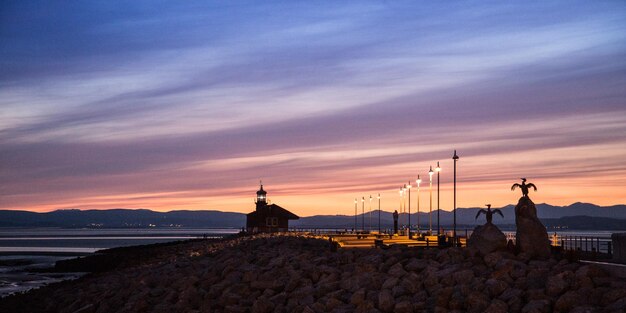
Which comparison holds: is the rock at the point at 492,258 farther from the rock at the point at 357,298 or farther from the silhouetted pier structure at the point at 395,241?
the silhouetted pier structure at the point at 395,241

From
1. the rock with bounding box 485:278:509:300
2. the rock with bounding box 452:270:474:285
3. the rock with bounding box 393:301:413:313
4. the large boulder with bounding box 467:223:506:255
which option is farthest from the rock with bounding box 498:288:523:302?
the large boulder with bounding box 467:223:506:255

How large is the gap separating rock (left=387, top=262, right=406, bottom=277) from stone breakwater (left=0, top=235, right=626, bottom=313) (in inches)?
1.1

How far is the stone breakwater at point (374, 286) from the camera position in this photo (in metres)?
15.3

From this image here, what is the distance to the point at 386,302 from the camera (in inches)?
676

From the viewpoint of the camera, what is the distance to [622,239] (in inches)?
786

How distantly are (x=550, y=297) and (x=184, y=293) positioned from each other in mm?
12047

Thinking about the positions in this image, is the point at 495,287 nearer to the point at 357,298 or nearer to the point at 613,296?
the point at 613,296

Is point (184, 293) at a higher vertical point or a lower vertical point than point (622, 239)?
lower

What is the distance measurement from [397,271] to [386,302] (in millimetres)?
2822

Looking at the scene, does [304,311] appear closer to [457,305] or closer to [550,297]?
[457,305]

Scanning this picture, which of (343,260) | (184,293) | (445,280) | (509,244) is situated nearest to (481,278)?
(445,280)

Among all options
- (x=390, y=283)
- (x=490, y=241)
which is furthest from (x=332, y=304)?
(x=490, y=241)

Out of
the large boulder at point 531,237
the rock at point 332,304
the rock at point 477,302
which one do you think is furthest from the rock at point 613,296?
the rock at point 332,304

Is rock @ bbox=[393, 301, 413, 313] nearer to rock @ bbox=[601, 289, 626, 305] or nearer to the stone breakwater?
the stone breakwater
